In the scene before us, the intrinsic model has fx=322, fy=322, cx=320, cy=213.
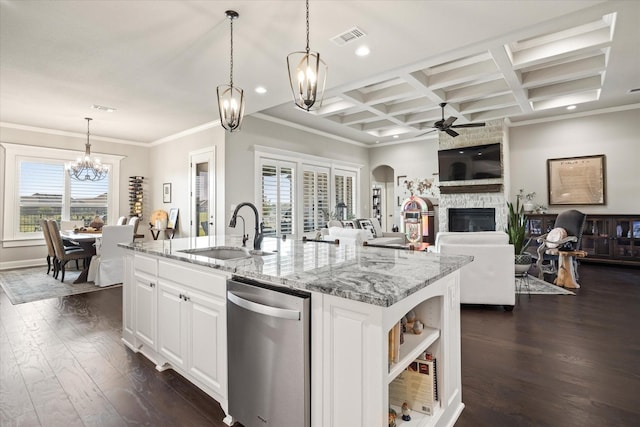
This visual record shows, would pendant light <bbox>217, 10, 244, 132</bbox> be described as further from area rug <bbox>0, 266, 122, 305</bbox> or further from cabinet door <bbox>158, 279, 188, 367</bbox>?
area rug <bbox>0, 266, 122, 305</bbox>

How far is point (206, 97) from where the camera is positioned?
476 centimetres

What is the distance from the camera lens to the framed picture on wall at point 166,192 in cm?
725

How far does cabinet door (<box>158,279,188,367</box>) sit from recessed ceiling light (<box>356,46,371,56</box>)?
288cm

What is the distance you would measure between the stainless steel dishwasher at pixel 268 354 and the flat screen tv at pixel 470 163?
269 inches

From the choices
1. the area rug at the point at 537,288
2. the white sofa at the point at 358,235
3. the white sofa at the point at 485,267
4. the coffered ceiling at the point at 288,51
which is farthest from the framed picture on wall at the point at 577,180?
the white sofa at the point at 485,267

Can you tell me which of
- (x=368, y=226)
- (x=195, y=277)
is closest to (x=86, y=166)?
(x=195, y=277)

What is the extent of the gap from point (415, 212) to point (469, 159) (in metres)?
1.74

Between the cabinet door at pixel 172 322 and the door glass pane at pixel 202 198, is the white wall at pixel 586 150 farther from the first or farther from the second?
the cabinet door at pixel 172 322

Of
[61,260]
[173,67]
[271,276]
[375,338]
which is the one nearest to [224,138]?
[173,67]

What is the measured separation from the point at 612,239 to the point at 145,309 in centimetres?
776

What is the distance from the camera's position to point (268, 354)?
1.52 m

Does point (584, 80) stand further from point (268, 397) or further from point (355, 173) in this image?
point (268, 397)

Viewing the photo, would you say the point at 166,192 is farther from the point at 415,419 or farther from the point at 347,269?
the point at 415,419

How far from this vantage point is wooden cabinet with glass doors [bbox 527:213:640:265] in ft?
19.3
